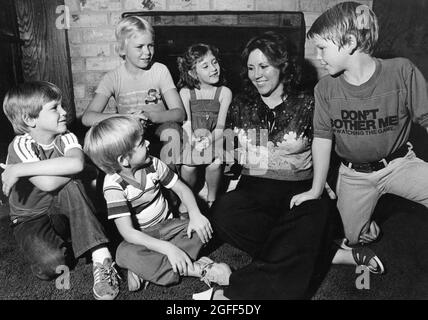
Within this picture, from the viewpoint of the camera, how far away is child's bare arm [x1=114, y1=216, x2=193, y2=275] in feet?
4.51

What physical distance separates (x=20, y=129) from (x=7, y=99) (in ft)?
0.45

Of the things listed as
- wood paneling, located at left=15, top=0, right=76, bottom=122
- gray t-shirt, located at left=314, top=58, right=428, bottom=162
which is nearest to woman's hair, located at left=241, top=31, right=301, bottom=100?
gray t-shirt, located at left=314, top=58, right=428, bottom=162

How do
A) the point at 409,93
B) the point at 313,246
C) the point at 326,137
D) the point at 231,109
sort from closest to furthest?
the point at 313,246 < the point at 409,93 < the point at 326,137 < the point at 231,109

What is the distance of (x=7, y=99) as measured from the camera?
5.01 feet

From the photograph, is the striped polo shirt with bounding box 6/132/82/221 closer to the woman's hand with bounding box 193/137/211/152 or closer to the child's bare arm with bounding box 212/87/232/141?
the woman's hand with bounding box 193/137/211/152

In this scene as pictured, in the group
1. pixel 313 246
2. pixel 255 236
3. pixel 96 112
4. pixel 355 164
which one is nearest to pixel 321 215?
pixel 313 246

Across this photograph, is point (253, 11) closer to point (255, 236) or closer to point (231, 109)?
point (231, 109)

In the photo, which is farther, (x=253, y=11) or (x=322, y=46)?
(x=253, y=11)

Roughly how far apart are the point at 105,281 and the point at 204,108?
1.10 meters

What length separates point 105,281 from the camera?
1.36 m

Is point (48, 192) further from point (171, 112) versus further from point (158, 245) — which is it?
point (171, 112)

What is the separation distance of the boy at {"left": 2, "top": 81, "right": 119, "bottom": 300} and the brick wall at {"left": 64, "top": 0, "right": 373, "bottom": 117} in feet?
3.35

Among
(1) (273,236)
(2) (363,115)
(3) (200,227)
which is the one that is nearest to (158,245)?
(3) (200,227)

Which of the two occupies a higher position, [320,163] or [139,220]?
[320,163]
